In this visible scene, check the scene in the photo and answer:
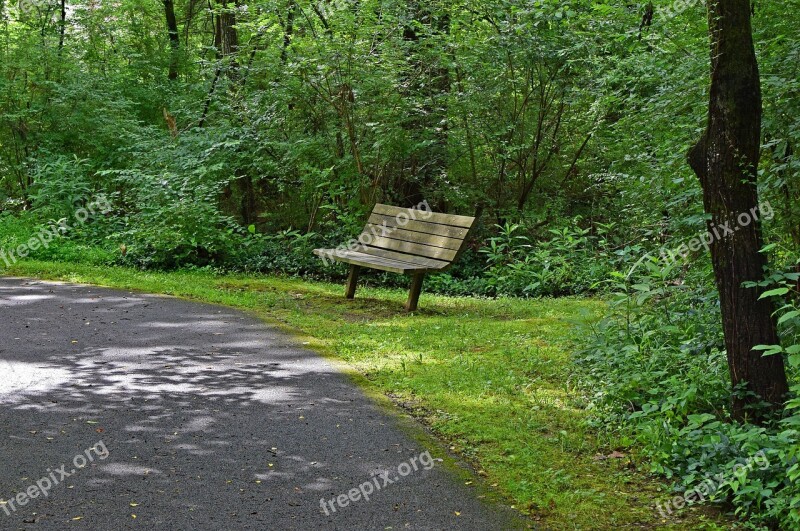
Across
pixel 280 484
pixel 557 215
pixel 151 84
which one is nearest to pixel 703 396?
pixel 280 484

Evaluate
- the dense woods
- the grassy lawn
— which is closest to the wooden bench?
the grassy lawn

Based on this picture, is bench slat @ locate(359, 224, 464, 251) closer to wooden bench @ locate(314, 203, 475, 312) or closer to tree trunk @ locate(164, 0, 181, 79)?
wooden bench @ locate(314, 203, 475, 312)

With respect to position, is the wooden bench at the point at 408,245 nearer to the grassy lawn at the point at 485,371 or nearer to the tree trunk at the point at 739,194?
the grassy lawn at the point at 485,371

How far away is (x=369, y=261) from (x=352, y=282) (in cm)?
72

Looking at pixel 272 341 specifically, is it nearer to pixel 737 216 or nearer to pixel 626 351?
pixel 626 351

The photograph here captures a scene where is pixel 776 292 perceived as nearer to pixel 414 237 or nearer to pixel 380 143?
pixel 414 237

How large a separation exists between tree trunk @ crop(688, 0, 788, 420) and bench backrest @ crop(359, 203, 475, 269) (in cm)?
486

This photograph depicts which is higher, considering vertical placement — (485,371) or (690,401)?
(690,401)

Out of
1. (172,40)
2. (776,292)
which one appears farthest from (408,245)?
(172,40)

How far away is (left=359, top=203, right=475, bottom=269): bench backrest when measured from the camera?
32.9ft

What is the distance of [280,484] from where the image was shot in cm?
468

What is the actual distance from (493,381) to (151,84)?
14.9m

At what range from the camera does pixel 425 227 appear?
10625mm

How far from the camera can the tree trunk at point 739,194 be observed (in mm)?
5023
